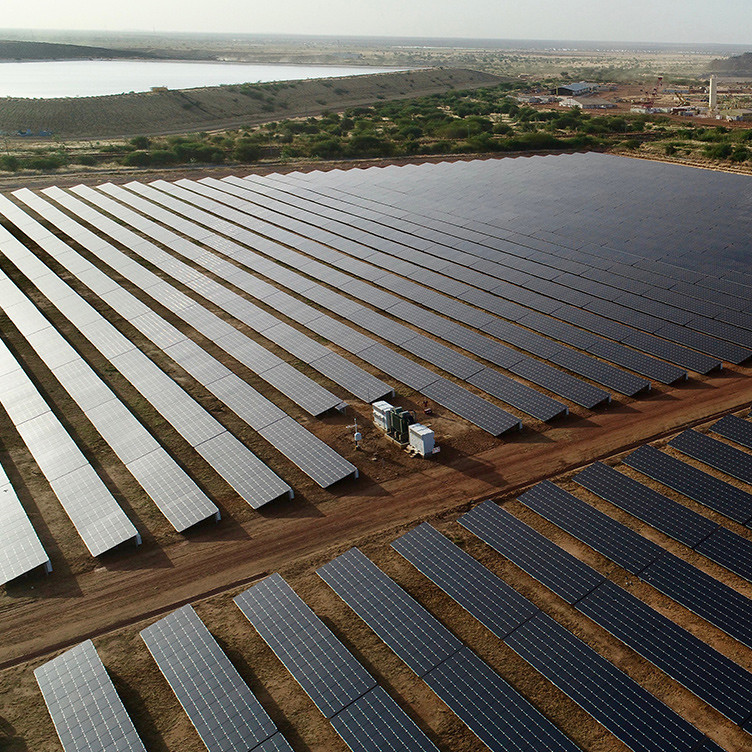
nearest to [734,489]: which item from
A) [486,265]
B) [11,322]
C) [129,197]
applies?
[486,265]

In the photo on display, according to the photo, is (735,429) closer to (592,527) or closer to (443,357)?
(592,527)

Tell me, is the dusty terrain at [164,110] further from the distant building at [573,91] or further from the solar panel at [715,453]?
the solar panel at [715,453]

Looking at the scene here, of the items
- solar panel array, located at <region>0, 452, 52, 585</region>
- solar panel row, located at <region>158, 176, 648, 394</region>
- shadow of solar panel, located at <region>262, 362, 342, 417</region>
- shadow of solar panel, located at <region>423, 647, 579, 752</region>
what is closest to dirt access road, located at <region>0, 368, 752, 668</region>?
solar panel array, located at <region>0, 452, 52, 585</region>

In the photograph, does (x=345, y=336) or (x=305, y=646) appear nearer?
(x=305, y=646)

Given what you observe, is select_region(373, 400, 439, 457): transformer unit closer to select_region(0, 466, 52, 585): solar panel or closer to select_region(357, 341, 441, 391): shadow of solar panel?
select_region(357, 341, 441, 391): shadow of solar panel

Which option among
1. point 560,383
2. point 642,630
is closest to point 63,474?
point 642,630

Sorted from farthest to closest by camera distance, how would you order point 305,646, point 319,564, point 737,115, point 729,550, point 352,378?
point 737,115 < point 352,378 < point 319,564 < point 729,550 < point 305,646

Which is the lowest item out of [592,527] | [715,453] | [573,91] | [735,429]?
[592,527]
